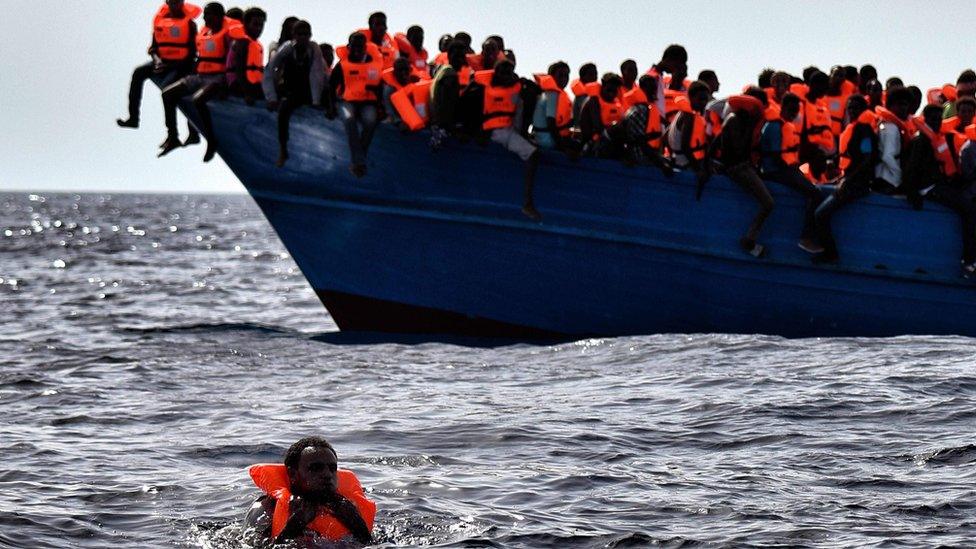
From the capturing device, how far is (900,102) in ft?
54.3

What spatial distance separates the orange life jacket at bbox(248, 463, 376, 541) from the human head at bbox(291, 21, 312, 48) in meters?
8.96

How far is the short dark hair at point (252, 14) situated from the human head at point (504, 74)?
10.6 feet

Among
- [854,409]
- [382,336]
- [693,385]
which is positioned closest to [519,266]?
[382,336]

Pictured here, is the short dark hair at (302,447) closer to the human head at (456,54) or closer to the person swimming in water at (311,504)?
the person swimming in water at (311,504)

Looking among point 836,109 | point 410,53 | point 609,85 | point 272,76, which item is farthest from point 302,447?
point 836,109

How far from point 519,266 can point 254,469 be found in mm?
9371

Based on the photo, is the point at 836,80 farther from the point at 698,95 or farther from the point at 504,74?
the point at 504,74

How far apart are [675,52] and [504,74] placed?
265 cm

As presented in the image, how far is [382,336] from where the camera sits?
18.6 meters

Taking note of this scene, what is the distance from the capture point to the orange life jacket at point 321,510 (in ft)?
28.7

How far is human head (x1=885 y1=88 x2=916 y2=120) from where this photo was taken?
54.1ft

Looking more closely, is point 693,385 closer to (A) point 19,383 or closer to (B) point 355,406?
(B) point 355,406

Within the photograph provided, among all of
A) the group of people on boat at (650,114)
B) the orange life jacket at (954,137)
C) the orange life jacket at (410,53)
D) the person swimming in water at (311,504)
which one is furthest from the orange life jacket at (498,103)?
the person swimming in water at (311,504)

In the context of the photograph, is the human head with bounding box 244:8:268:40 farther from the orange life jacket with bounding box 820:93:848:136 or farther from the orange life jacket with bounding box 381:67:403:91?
the orange life jacket with bounding box 820:93:848:136
